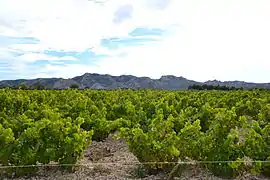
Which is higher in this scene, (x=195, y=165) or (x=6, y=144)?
(x=6, y=144)

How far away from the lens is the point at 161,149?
6332 mm

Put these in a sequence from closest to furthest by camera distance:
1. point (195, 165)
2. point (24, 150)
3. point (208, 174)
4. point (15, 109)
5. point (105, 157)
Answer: point (24, 150)
point (208, 174)
point (195, 165)
point (105, 157)
point (15, 109)

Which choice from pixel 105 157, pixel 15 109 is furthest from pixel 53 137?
pixel 15 109

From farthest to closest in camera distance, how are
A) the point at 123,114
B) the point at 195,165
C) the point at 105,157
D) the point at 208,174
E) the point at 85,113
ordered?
the point at 123,114
the point at 85,113
the point at 105,157
the point at 195,165
the point at 208,174

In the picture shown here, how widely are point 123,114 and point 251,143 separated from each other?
5.25 m

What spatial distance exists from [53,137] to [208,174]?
2.64m

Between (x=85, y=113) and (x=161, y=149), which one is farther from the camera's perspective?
(x=85, y=113)

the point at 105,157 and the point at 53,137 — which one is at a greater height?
the point at 53,137

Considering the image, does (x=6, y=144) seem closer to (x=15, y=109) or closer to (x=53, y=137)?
(x=53, y=137)

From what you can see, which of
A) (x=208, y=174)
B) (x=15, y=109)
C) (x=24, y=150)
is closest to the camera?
(x=24, y=150)

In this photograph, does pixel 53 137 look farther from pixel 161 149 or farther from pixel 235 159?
pixel 235 159

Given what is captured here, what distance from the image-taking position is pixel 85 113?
9.83m

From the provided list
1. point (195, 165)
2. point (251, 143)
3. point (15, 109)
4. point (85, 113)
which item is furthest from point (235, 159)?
point (15, 109)

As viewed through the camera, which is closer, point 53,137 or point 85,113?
point 53,137
